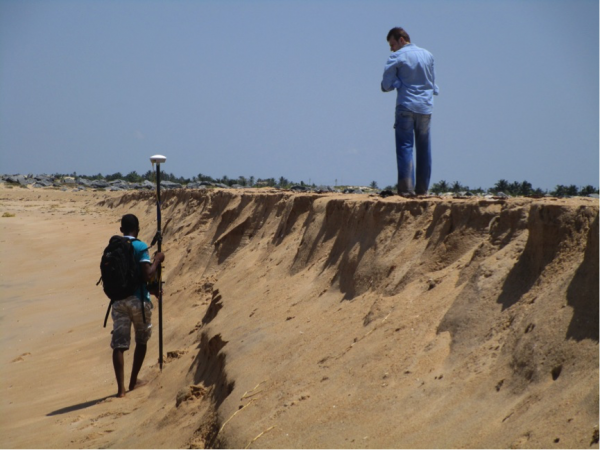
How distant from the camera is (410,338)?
460 centimetres

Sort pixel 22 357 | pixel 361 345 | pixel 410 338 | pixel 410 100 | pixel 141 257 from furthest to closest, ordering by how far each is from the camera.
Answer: pixel 22 357, pixel 410 100, pixel 141 257, pixel 361 345, pixel 410 338

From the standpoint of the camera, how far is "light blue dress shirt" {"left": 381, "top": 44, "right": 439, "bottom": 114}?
25.9ft

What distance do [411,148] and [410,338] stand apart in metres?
3.69

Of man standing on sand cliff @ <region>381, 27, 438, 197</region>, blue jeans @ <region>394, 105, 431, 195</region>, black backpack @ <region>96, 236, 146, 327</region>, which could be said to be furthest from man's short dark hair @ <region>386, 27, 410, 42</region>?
black backpack @ <region>96, 236, 146, 327</region>

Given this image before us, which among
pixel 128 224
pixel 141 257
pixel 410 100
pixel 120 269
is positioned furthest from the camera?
pixel 410 100

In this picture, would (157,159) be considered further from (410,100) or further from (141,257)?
(410,100)

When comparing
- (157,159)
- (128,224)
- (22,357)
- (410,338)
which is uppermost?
(157,159)

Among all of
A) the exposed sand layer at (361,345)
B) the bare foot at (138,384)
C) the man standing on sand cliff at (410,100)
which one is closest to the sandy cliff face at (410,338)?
the exposed sand layer at (361,345)

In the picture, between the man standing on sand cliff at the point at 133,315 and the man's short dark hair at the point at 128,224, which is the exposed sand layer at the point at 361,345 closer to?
the man standing on sand cliff at the point at 133,315

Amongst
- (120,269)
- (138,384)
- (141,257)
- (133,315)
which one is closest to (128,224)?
(141,257)

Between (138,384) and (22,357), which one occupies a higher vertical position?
(138,384)

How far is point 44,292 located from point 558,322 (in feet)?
39.0

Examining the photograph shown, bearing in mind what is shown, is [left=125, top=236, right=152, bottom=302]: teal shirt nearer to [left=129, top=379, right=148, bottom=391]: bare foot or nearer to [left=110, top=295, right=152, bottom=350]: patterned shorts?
[left=110, top=295, right=152, bottom=350]: patterned shorts

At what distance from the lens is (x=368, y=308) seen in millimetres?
5500
